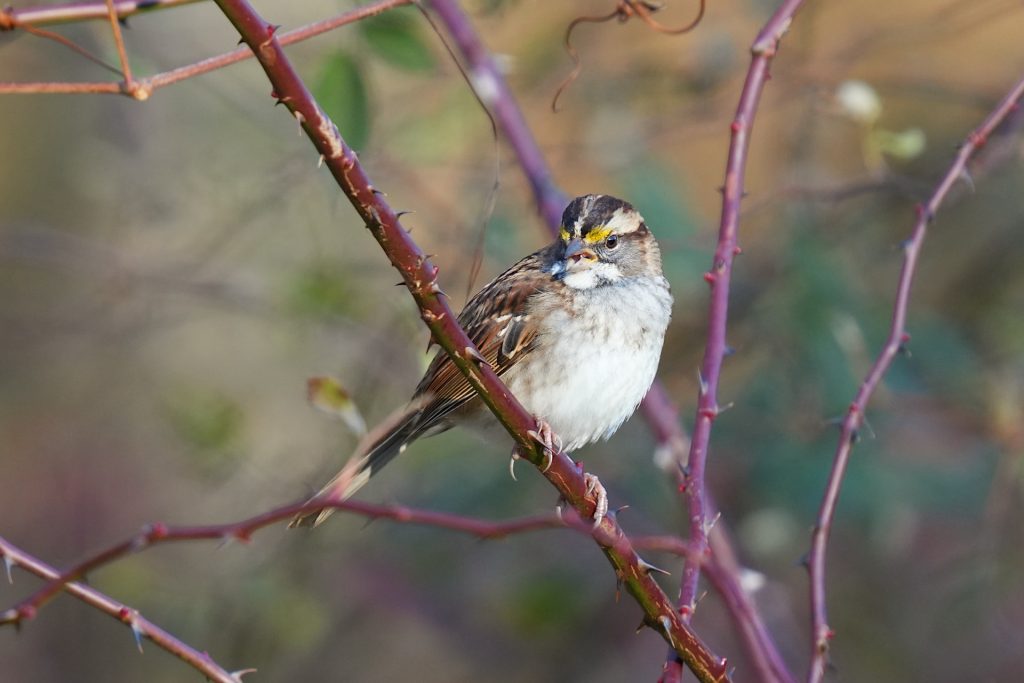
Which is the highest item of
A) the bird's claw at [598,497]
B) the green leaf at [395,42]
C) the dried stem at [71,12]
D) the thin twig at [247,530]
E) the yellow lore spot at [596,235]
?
the green leaf at [395,42]

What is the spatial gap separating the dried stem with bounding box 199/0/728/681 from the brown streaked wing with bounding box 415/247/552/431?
128 cm

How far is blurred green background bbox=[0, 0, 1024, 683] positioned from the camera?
486 centimetres

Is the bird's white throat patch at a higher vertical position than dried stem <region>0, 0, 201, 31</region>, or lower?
lower

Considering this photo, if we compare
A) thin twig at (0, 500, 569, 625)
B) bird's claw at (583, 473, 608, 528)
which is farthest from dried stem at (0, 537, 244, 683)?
bird's claw at (583, 473, 608, 528)

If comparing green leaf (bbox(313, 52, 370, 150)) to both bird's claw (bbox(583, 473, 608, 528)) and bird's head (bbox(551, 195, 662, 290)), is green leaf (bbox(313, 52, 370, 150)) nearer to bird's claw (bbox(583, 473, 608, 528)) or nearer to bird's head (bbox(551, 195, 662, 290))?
bird's head (bbox(551, 195, 662, 290))

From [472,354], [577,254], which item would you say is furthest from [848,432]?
[577,254]

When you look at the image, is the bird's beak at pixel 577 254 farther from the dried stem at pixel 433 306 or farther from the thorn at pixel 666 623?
the thorn at pixel 666 623

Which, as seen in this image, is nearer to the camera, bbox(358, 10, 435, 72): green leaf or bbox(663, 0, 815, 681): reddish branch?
bbox(663, 0, 815, 681): reddish branch

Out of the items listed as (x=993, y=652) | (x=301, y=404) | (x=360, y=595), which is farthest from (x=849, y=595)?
(x=301, y=404)

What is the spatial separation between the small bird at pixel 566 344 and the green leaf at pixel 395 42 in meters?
0.63

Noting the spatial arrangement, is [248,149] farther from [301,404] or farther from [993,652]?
[993,652]

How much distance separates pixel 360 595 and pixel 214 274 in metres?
1.81

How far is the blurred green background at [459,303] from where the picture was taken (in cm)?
486

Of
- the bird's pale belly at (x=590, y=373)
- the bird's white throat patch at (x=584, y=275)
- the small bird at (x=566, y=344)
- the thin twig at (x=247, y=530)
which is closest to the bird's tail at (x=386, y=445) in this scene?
the small bird at (x=566, y=344)
